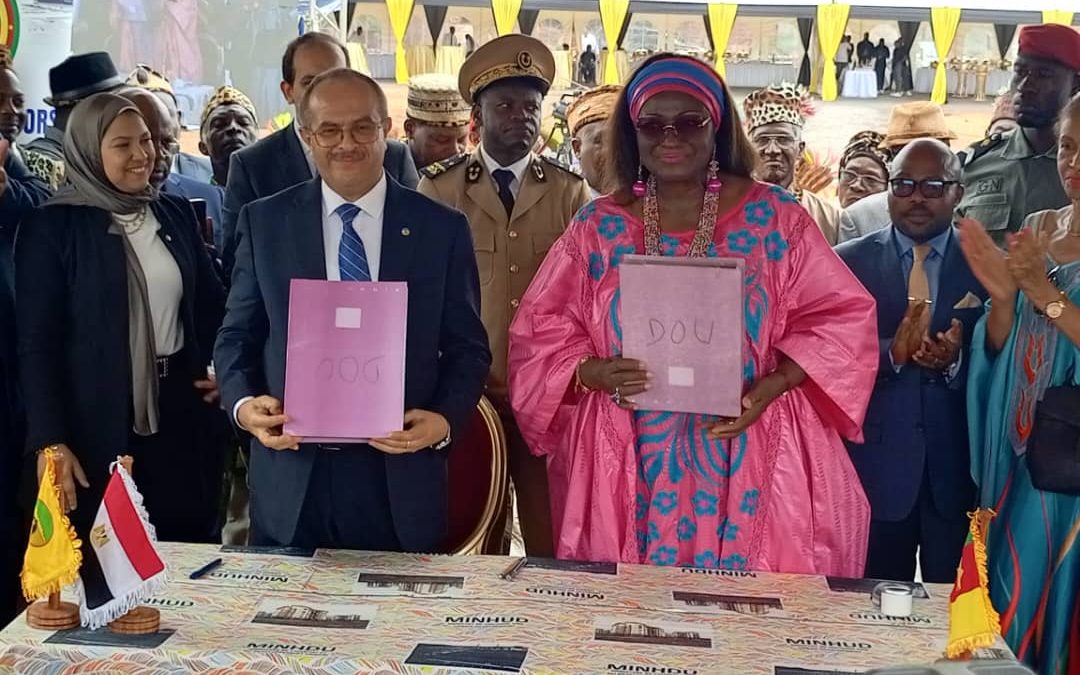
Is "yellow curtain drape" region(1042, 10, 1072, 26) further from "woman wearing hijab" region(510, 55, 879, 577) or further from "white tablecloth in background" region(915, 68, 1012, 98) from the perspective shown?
"woman wearing hijab" region(510, 55, 879, 577)

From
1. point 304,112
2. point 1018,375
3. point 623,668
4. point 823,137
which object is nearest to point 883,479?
point 1018,375

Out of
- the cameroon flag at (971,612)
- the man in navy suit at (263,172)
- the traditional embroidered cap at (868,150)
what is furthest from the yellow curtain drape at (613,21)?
the cameroon flag at (971,612)

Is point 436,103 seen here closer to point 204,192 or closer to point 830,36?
point 204,192

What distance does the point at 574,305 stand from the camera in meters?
2.82

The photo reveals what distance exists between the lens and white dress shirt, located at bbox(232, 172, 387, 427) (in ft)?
8.29

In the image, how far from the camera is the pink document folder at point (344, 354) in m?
2.20

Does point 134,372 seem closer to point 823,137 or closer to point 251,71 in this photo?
point 251,71

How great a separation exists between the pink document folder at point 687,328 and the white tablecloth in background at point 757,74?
50.7ft

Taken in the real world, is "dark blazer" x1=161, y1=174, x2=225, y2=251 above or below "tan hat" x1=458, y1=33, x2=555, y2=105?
below

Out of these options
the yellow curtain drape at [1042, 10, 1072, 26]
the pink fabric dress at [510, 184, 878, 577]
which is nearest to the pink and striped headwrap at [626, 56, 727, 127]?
the pink fabric dress at [510, 184, 878, 577]

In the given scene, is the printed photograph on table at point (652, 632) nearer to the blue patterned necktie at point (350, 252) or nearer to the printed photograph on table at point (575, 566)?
the printed photograph on table at point (575, 566)

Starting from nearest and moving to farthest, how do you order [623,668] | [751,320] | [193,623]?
[623,668], [193,623], [751,320]

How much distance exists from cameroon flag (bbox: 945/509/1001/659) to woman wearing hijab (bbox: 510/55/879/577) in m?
0.86

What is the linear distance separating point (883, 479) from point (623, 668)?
1661mm
